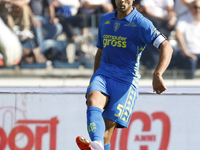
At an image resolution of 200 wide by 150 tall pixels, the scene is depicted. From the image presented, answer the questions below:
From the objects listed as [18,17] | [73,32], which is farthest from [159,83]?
[18,17]

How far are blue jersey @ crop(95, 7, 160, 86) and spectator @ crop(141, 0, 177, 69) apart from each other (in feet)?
5.67

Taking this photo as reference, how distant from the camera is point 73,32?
5.33 meters

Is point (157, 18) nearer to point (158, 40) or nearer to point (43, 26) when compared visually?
point (43, 26)

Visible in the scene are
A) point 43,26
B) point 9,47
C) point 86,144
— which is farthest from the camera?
point 43,26

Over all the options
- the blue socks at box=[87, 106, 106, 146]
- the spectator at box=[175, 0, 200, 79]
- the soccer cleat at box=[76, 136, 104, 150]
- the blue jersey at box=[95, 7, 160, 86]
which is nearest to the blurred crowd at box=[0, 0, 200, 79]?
the spectator at box=[175, 0, 200, 79]

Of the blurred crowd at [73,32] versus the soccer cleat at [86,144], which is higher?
the blurred crowd at [73,32]

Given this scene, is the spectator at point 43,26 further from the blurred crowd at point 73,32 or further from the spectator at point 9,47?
the spectator at point 9,47

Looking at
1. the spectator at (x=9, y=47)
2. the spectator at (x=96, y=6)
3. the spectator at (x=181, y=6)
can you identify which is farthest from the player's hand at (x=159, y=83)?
the spectator at (x=96, y=6)

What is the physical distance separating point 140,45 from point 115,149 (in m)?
1.68

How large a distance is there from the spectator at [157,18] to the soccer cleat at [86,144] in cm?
242

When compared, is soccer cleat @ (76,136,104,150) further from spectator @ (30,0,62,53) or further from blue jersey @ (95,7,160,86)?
spectator @ (30,0,62,53)

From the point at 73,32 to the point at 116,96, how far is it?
7.51 ft

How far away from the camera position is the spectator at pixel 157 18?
512 centimetres

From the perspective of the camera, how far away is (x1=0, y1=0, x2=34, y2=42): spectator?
523 cm
